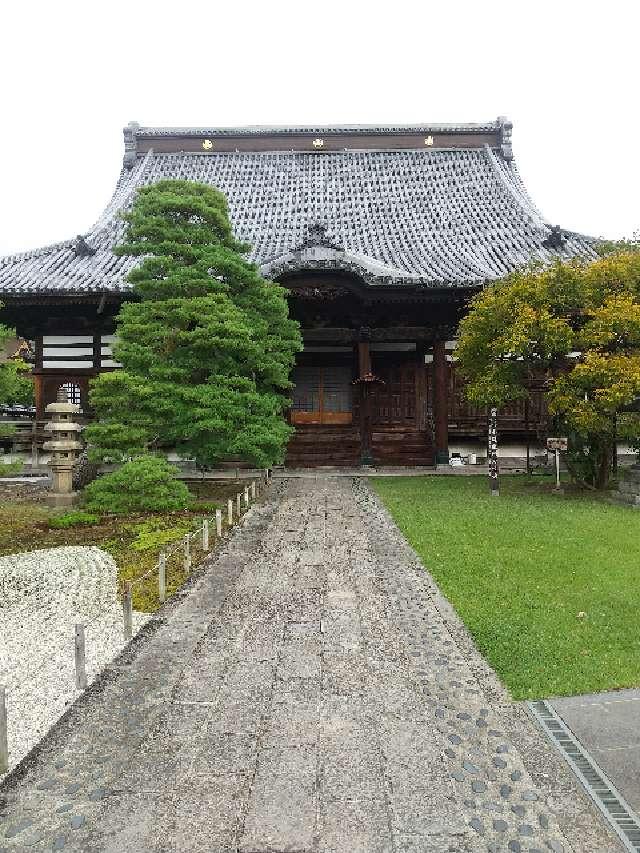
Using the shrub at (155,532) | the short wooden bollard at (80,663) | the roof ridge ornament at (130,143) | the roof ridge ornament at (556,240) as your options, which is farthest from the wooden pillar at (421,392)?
the roof ridge ornament at (130,143)

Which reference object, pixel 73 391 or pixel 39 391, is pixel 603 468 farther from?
pixel 39 391

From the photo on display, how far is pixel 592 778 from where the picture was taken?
12.5 ft

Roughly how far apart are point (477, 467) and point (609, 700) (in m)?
16.1

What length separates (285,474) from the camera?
1933 centimetres

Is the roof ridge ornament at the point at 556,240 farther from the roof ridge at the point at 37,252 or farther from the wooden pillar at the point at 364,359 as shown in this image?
the roof ridge at the point at 37,252

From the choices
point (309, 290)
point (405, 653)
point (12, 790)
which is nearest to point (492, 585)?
point (405, 653)

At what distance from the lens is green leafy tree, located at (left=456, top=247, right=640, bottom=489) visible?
1305cm

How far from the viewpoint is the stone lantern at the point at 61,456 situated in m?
14.3

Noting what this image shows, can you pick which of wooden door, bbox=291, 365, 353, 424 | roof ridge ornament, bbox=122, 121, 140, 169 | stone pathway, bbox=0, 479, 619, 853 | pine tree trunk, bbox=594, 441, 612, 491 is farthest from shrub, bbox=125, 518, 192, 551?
roof ridge ornament, bbox=122, 121, 140, 169

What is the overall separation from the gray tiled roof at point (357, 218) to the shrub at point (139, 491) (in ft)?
29.2

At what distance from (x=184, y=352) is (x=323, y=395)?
9.68 metres

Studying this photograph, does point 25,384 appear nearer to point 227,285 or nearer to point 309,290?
point 227,285

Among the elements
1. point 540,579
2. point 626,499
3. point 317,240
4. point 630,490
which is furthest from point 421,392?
point 540,579

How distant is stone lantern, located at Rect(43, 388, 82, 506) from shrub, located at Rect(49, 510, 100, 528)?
1.87m
